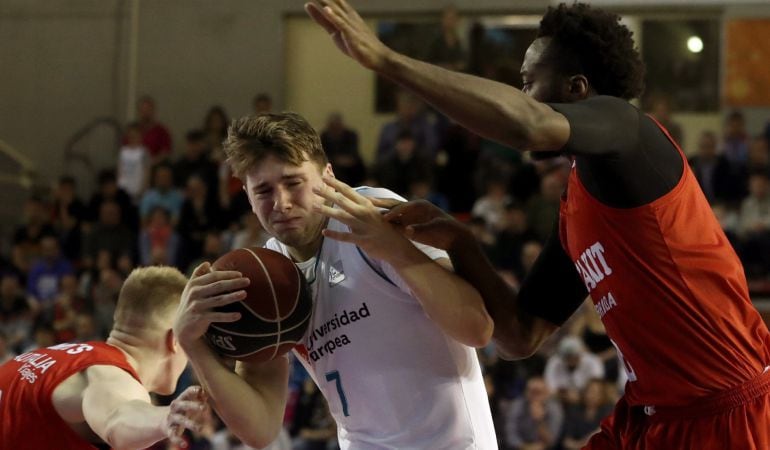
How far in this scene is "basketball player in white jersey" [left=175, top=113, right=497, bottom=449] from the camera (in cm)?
367

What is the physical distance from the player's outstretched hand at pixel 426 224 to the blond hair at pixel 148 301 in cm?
96

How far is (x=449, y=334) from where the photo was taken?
11.9ft

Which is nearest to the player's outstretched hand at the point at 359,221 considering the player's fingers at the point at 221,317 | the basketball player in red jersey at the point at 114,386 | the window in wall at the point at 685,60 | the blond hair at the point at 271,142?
the blond hair at the point at 271,142

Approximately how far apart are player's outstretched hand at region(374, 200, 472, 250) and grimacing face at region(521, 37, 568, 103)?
0.54m

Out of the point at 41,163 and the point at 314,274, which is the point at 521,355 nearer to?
the point at 314,274

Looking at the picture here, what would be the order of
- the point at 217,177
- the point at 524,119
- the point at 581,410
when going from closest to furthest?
the point at 524,119, the point at 581,410, the point at 217,177

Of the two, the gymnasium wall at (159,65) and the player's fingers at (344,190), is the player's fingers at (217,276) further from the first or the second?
the gymnasium wall at (159,65)

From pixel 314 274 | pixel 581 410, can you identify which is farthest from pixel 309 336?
pixel 581 410

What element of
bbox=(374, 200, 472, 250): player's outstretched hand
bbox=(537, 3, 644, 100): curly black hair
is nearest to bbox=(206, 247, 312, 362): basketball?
bbox=(374, 200, 472, 250): player's outstretched hand

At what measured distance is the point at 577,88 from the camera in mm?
3467

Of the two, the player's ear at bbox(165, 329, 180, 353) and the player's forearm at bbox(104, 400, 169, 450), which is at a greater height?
the player's ear at bbox(165, 329, 180, 353)

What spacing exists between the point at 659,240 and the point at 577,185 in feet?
1.03

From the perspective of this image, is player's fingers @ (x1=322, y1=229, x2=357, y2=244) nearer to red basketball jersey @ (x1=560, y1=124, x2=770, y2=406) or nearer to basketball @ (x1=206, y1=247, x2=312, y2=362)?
basketball @ (x1=206, y1=247, x2=312, y2=362)

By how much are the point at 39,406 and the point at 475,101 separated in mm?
1934
